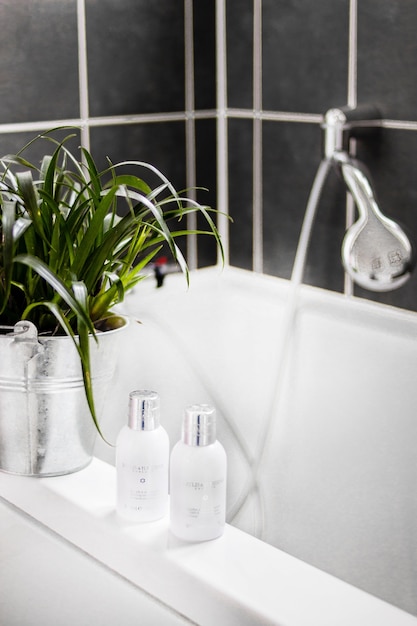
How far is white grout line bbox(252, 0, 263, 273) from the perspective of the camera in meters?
1.89

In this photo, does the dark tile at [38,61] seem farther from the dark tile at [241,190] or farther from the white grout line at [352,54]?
the white grout line at [352,54]

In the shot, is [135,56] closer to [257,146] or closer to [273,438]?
[257,146]

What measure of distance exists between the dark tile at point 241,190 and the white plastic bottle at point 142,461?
1.10 metres

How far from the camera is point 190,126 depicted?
1.96 meters

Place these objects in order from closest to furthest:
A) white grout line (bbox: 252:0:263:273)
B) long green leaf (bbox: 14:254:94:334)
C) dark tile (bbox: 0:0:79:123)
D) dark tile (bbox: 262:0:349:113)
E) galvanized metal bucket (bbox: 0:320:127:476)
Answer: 1. long green leaf (bbox: 14:254:94:334)
2. galvanized metal bucket (bbox: 0:320:127:476)
3. dark tile (bbox: 0:0:79:123)
4. dark tile (bbox: 262:0:349:113)
5. white grout line (bbox: 252:0:263:273)

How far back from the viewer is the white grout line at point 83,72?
170cm

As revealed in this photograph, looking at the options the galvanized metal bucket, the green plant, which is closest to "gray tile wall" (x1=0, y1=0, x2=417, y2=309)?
the green plant

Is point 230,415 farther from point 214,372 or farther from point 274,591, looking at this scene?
point 274,591

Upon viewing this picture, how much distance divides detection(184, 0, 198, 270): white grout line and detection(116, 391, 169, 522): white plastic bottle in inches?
→ 41.6

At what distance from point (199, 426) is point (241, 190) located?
46.0 inches

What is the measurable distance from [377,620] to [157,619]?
0.23 meters

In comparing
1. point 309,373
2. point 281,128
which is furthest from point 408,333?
point 281,128

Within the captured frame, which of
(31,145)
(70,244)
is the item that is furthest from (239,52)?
(70,244)

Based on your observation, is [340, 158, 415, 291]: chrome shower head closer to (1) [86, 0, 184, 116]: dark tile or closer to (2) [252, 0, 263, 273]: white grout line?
(2) [252, 0, 263, 273]: white grout line
